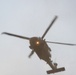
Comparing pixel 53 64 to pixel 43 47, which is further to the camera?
pixel 53 64

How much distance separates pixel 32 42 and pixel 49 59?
6.50 meters

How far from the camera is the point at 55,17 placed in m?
34.1

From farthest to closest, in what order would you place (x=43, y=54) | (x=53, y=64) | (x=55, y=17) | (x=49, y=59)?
(x=53, y=64), (x=49, y=59), (x=43, y=54), (x=55, y=17)

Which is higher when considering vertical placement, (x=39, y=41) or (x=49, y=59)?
(x=39, y=41)

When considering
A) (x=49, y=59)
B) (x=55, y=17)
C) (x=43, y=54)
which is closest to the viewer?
(x=55, y=17)

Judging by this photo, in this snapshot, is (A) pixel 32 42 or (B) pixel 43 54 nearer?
(A) pixel 32 42

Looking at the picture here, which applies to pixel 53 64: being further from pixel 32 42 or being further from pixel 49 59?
pixel 32 42

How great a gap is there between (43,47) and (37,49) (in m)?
0.99

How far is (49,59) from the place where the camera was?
131ft

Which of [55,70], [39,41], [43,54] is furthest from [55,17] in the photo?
[55,70]

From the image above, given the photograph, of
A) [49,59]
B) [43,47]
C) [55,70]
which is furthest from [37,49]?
[55,70]

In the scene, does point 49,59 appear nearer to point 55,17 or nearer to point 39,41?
point 39,41

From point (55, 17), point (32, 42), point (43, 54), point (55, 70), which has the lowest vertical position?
point (55, 70)

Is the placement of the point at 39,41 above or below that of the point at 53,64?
above
